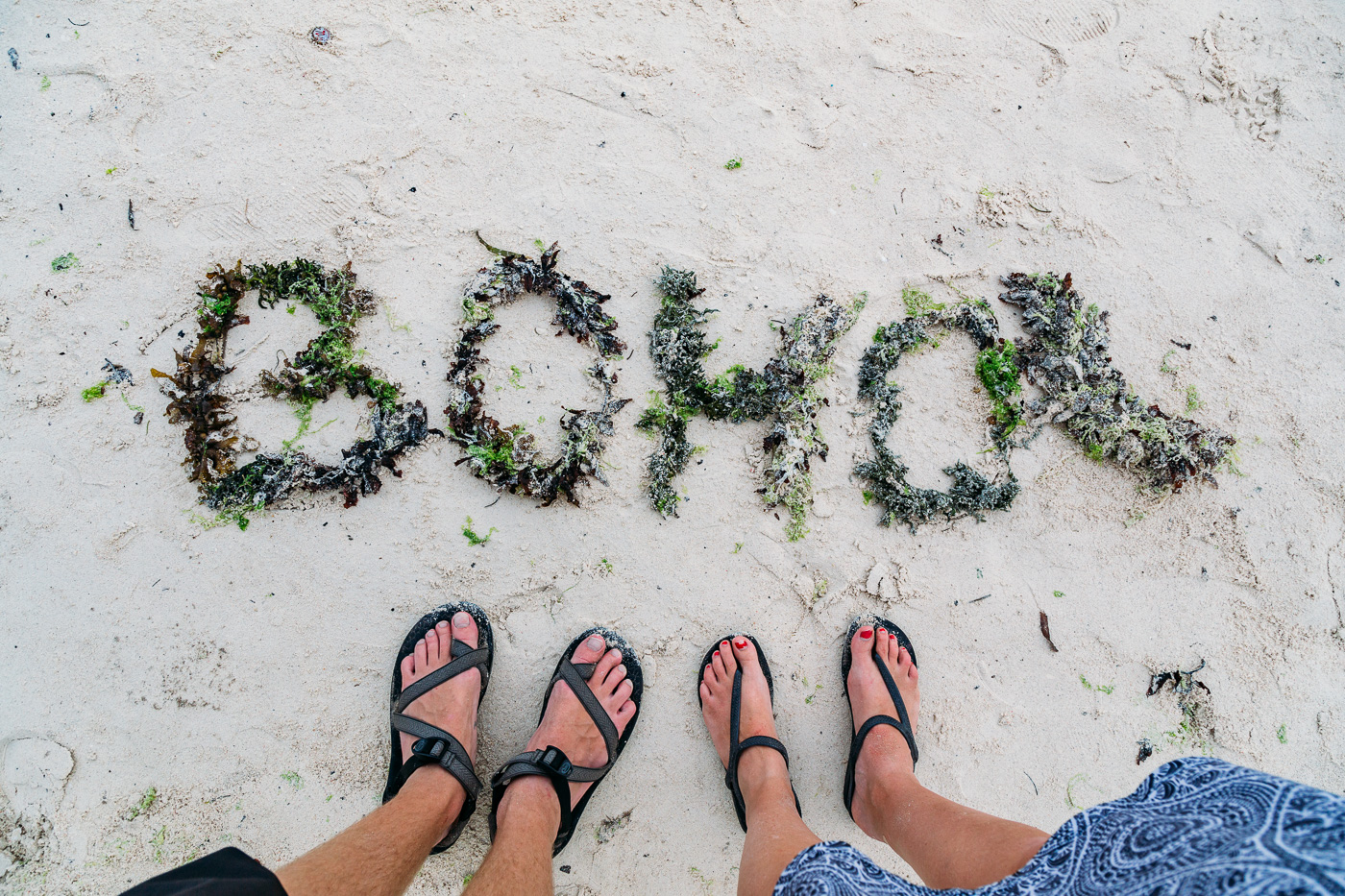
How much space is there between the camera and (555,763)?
2.61 meters

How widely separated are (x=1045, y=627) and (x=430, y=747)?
2498mm

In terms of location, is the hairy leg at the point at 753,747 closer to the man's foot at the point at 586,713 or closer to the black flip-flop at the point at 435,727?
the man's foot at the point at 586,713

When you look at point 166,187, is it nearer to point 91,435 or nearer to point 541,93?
point 91,435

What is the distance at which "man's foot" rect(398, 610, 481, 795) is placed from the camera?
2697 mm

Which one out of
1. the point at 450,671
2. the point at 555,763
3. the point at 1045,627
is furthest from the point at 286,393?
the point at 1045,627

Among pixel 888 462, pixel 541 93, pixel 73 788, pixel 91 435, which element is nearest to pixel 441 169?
pixel 541 93

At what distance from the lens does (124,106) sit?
118 inches

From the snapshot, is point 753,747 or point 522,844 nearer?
point 522,844

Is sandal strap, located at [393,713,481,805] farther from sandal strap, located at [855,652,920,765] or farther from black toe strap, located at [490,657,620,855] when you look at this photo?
sandal strap, located at [855,652,920,765]

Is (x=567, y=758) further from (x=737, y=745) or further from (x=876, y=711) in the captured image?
(x=876, y=711)

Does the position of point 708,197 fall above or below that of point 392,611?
above

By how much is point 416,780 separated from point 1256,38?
4.84 meters

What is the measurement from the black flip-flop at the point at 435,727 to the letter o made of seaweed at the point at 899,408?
1.74 metres

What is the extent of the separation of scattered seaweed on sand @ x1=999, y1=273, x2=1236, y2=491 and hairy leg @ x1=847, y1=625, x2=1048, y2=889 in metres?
1.23
